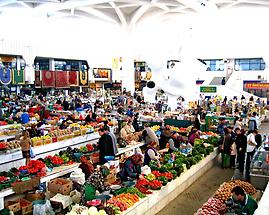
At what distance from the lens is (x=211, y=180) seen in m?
9.52

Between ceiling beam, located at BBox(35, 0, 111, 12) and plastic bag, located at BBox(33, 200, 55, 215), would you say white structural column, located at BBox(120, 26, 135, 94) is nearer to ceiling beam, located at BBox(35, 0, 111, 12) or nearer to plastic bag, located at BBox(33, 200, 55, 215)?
ceiling beam, located at BBox(35, 0, 111, 12)

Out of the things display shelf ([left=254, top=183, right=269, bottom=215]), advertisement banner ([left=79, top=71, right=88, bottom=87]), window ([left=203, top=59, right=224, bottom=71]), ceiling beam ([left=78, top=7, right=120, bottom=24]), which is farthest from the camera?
window ([left=203, top=59, right=224, bottom=71])

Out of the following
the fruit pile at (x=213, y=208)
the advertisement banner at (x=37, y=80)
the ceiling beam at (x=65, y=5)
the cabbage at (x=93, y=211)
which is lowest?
the fruit pile at (x=213, y=208)

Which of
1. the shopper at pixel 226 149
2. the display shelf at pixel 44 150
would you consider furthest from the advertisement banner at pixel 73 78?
the shopper at pixel 226 149

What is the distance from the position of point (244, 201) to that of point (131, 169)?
267cm

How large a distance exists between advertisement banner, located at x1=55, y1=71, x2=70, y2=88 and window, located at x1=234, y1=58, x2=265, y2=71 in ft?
59.3

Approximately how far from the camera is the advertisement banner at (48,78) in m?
27.2

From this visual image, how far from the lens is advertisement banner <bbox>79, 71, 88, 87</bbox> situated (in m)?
30.9

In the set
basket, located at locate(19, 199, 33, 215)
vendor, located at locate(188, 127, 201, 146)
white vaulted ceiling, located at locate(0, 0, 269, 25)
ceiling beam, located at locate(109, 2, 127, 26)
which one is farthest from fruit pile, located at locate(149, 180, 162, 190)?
ceiling beam, located at locate(109, 2, 127, 26)

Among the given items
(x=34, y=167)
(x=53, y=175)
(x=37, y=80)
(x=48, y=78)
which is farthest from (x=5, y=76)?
(x=53, y=175)

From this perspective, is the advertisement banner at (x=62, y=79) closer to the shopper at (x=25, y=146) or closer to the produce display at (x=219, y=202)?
the shopper at (x=25, y=146)

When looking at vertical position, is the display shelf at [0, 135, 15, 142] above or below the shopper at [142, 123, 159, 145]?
below

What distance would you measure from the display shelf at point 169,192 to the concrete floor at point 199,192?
0.11 metres

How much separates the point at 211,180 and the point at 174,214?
2643 millimetres
